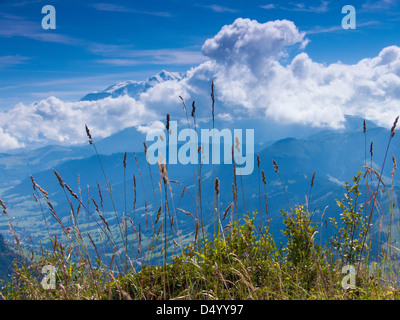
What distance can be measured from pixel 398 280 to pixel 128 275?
11.0 feet

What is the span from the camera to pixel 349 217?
4.99 metres

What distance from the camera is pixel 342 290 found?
11.3ft

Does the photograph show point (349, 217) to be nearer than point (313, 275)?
No
